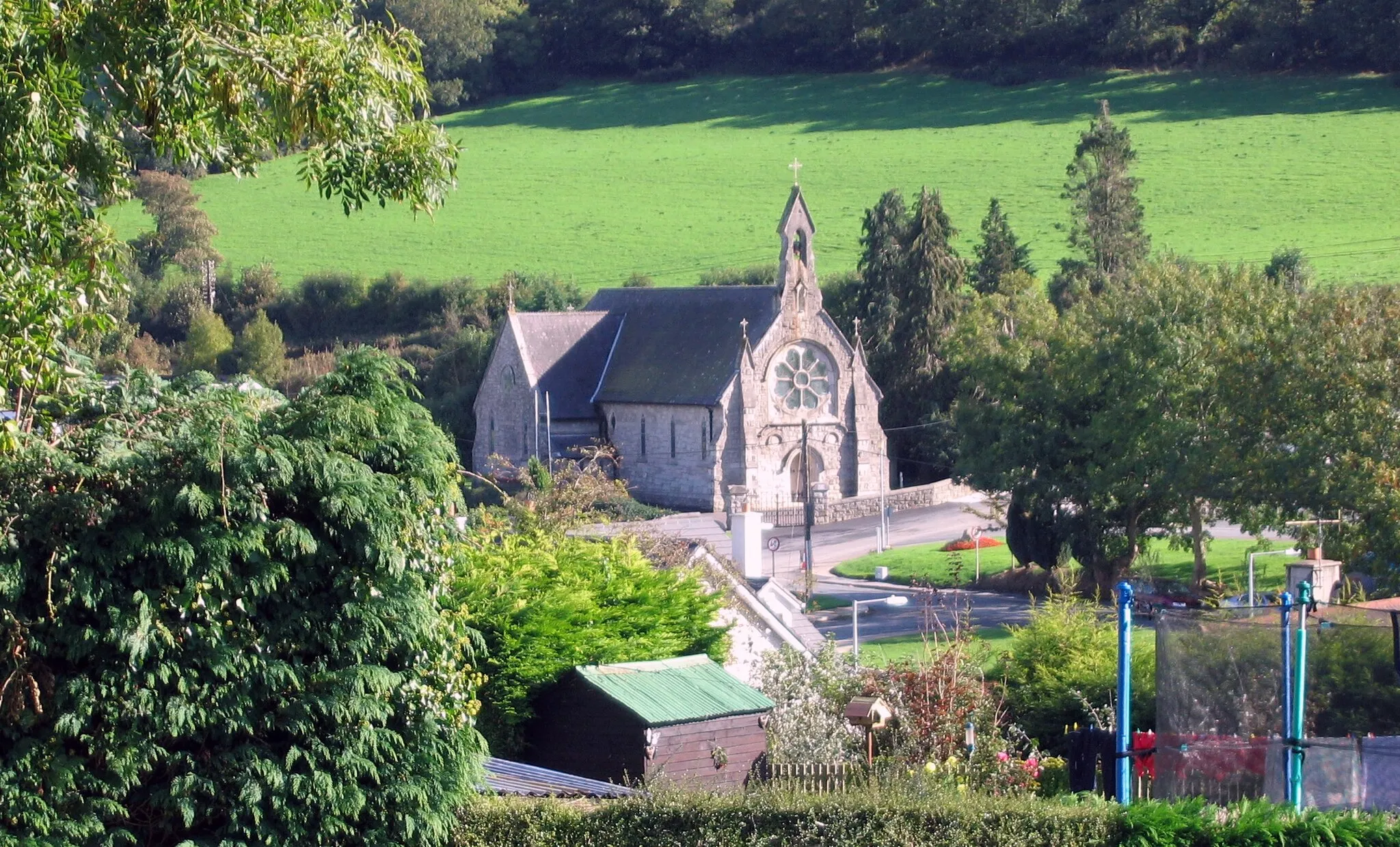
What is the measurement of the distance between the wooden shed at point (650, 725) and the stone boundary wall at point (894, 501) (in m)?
39.5

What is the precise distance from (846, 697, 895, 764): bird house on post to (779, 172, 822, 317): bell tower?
41929mm

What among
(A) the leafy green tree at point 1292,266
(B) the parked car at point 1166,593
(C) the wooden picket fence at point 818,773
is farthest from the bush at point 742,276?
(C) the wooden picket fence at point 818,773

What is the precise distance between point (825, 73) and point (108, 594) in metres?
108

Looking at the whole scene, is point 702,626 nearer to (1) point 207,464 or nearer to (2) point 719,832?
(2) point 719,832

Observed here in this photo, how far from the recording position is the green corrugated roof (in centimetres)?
1738

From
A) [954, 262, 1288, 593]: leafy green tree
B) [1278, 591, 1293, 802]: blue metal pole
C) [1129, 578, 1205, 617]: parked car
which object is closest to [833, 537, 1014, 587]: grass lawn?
[954, 262, 1288, 593]: leafy green tree

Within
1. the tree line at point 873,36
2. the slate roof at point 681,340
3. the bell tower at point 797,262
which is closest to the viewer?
the bell tower at point 797,262

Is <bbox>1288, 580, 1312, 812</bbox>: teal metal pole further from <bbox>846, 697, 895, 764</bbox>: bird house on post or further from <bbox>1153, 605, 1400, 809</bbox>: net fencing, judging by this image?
<bbox>846, 697, 895, 764</bbox>: bird house on post

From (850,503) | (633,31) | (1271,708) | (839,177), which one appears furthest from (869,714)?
(633,31)

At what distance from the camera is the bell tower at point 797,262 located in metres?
59.6

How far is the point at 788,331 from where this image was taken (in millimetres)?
60562

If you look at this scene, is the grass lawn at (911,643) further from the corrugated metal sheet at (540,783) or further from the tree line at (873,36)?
the tree line at (873,36)

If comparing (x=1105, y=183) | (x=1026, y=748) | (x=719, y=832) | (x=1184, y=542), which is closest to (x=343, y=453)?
(x=719, y=832)

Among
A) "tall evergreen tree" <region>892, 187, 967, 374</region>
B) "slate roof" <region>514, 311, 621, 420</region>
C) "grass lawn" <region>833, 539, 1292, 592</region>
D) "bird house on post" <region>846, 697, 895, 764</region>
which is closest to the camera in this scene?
"bird house on post" <region>846, 697, 895, 764</region>
